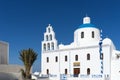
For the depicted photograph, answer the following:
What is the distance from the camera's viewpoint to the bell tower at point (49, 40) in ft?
125

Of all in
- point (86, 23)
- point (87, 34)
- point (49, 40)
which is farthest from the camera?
point (49, 40)

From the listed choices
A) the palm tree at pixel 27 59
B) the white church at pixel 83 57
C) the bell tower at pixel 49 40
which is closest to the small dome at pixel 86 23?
the white church at pixel 83 57

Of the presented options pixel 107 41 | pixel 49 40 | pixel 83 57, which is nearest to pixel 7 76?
pixel 49 40

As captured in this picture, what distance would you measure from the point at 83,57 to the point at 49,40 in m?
7.77

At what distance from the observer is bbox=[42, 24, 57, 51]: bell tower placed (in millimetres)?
38066

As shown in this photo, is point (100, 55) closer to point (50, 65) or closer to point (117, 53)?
point (117, 53)

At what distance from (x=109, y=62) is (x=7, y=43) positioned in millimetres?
16201

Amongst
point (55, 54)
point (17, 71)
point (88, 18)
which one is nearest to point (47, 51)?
point (55, 54)

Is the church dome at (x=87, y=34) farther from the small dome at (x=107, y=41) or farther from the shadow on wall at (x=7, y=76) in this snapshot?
the shadow on wall at (x=7, y=76)

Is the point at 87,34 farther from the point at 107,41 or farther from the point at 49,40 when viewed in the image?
the point at 49,40

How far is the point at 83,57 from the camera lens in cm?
3412

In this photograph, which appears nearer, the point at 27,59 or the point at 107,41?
the point at 27,59

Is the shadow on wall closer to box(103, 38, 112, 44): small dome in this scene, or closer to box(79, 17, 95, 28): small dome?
box(79, 17, 95, 28): small dome

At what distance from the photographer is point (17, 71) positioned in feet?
114
